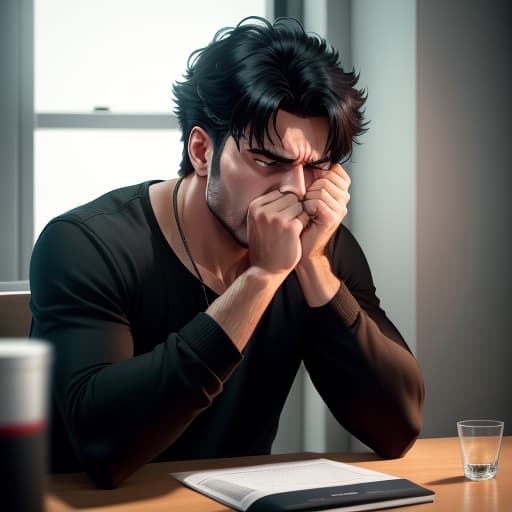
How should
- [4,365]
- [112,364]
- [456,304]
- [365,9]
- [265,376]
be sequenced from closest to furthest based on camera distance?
[4,365], [112,364], [265,376], [456,304], [365,9]

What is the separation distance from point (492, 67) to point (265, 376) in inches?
48.7

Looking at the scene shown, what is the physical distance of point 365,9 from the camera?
8.39 ft

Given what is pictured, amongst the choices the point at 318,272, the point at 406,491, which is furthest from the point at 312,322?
the point at 406,491

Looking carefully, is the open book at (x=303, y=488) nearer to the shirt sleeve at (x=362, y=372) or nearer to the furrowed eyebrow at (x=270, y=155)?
the shirt sleeve at (x=362, y=372)

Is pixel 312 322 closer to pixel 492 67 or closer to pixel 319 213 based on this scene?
pixel 319 213

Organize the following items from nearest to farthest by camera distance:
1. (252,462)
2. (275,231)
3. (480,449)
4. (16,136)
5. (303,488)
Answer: (303,488), (480,449), (252,462), (275,231), (16,136)

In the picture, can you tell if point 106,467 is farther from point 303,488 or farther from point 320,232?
point 320,232

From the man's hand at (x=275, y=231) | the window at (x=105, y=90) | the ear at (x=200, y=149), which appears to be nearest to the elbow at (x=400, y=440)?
the man's hand at (x=275, y=231)

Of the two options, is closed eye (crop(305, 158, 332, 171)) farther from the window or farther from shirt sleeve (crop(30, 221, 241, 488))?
the window

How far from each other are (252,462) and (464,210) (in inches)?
50.2

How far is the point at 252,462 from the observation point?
1.32 m

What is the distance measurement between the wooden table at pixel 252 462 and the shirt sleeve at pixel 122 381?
0.03 m

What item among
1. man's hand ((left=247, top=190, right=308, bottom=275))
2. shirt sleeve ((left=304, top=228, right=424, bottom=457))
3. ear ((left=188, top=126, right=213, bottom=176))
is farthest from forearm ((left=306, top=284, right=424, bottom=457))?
ear ((left=188, top=126, right=213, bottom=176))

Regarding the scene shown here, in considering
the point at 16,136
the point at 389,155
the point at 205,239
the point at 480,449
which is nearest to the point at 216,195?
the point at 205,239
